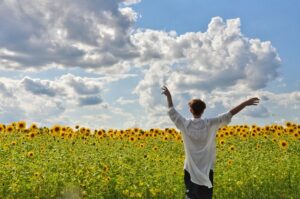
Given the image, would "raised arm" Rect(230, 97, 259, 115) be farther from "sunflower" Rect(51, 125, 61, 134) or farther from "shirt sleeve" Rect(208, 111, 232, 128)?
"sunflower" Rect(51, 125, 61, 134)

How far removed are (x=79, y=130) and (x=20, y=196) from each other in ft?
32.3

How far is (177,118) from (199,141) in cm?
49

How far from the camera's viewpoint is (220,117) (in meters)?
8.63

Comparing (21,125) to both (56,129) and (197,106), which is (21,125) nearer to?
(56,129)

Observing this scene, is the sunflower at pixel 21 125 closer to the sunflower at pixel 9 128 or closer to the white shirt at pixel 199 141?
the sunflower at pixel 9 128

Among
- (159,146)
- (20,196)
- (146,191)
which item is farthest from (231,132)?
(20,196)

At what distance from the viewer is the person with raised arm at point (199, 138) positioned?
8.60 m

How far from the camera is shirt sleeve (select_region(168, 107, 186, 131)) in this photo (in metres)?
8.73

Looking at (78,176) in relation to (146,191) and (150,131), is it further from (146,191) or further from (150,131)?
(150,131)

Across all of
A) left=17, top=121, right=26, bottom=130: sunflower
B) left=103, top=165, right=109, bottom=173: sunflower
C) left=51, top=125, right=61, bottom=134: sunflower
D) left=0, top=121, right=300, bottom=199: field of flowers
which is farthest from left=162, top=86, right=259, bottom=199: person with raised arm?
left=17, top=121, right=26, bottom=130: sunflower

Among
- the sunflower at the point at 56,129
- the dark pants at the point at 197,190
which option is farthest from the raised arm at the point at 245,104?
the sunflower at the point at 56,129

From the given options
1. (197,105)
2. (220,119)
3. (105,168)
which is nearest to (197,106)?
(197,105)

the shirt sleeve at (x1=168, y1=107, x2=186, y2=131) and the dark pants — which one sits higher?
the shirt sleeve at (x1=168, y1=107, x2=186, y2=131)

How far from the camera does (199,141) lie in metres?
8.66
